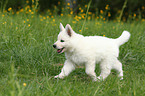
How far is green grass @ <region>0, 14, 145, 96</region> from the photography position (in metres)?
2.66

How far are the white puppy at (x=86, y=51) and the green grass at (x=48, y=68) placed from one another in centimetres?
18

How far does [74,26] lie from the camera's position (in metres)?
5.62

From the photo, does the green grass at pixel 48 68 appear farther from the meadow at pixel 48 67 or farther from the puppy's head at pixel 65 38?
the puppy's head at pixel 65 38

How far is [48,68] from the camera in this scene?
3.70 m

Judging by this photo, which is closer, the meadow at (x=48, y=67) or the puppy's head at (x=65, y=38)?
the meadow at (x=48, y=67)

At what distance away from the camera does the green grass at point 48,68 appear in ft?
8.74

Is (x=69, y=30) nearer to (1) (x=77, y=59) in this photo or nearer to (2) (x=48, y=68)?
(1) (x=77, y=59)

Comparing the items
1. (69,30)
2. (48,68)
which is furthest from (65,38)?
(48,68)

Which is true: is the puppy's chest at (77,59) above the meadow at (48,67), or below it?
above

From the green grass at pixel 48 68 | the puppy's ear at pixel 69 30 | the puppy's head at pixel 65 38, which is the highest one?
the puppy's ear at pixel 69 30

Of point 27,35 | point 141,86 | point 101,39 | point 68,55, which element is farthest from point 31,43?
point 141,86

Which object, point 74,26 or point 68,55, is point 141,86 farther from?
point 74,26

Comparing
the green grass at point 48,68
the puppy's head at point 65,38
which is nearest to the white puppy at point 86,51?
the puppy's head at point 65,38

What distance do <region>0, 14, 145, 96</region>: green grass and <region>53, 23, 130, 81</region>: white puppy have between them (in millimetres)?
178
